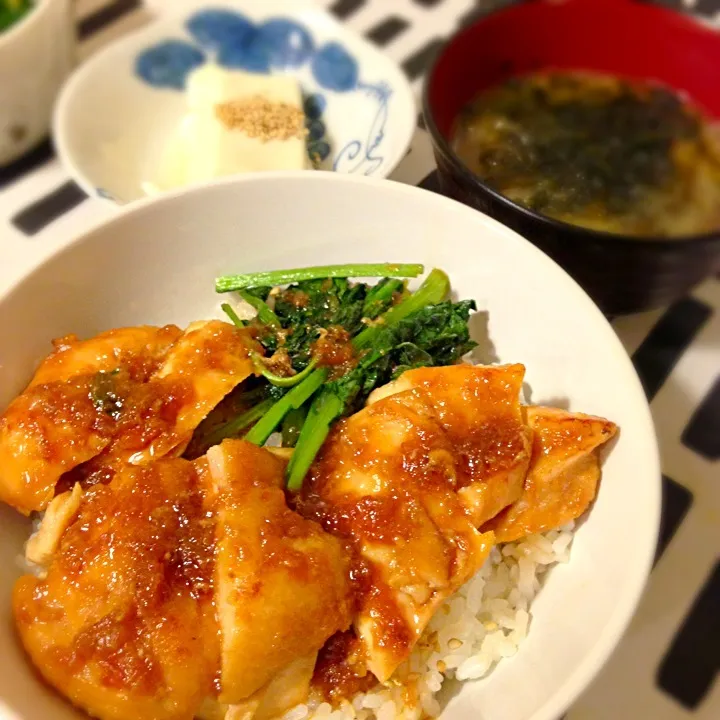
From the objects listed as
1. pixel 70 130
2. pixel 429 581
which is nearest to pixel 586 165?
pixel 429 581

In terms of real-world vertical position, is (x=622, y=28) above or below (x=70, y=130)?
below

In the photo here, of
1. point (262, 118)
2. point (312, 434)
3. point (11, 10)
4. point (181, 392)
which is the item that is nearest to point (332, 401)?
point (312, 434)

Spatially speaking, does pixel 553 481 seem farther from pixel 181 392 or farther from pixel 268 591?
pixel 181 392

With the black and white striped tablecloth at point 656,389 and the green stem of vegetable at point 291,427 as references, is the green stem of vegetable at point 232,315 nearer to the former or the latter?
the green stem of vegetable at point 291,427

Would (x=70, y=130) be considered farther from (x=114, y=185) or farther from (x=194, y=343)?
(x=194, y=343)

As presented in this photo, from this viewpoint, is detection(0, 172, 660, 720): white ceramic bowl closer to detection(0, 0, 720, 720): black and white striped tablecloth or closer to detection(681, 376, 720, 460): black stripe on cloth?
detection(0, 0, 720, 720): black and white striped tablecloth

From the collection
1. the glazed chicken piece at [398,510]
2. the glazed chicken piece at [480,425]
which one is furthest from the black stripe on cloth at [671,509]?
the glazed chicken piece at [398,510]

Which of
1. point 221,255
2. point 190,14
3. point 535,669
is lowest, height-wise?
point 535,669
